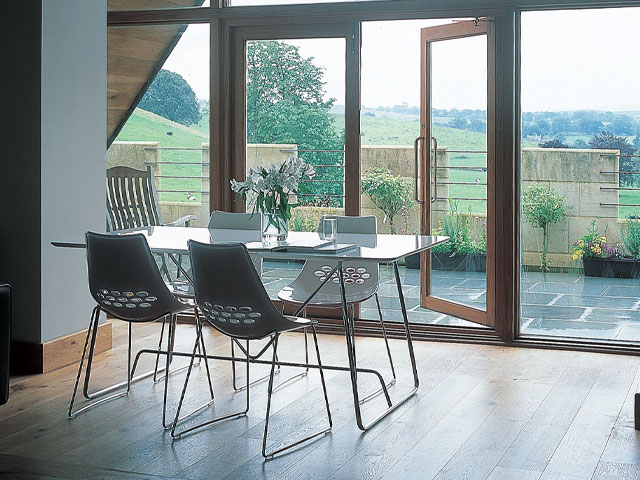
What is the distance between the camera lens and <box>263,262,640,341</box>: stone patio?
593 cm

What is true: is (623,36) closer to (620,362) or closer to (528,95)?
(528,95)

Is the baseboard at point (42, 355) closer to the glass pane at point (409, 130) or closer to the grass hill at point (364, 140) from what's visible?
the grass hill at point (364, 140)

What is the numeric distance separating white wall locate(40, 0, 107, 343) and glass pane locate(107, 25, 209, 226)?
3.28 feet

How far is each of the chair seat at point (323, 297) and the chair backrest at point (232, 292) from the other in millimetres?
800

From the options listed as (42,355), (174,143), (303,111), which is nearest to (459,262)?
(303,111)

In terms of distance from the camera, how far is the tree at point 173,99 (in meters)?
6.75

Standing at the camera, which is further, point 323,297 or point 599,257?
point 599,257

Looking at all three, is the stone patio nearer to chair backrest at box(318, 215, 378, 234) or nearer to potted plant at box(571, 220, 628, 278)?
potted plant at box(571, 220, 628, 278)

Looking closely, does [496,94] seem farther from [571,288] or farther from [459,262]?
[571,288]

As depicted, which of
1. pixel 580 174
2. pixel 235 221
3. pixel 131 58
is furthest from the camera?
pixel 131 58

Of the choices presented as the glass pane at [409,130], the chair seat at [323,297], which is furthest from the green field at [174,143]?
the chair seat at [323,297]

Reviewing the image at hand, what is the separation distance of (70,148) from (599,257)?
3.37m

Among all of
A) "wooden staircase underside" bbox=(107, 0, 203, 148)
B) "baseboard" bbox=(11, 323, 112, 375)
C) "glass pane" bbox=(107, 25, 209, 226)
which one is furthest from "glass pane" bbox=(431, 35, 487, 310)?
"baseboard" bbox=(11, 323, 112, 375)

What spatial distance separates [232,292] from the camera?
3.91m
